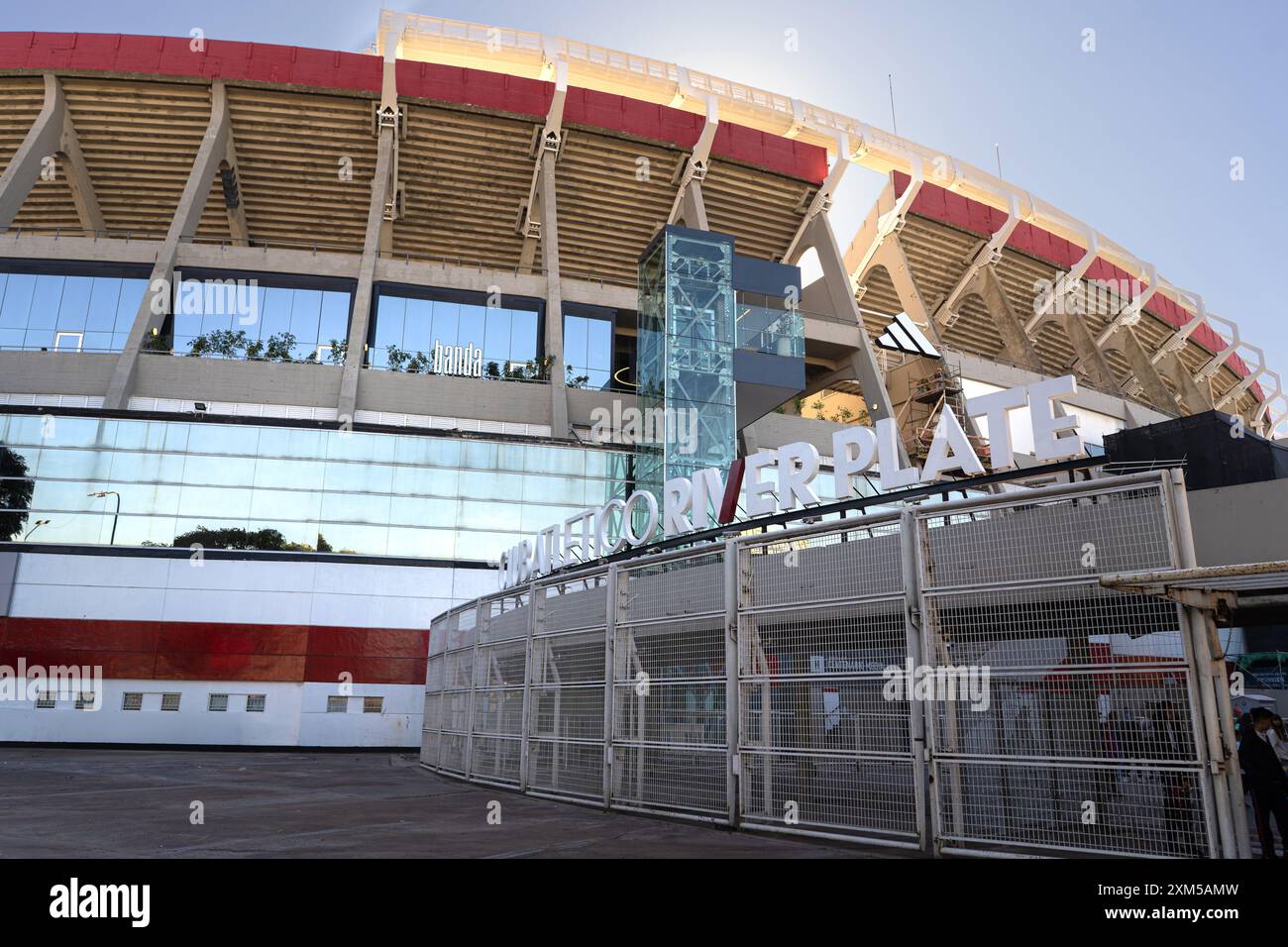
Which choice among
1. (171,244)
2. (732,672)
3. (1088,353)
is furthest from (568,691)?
(1088,353)

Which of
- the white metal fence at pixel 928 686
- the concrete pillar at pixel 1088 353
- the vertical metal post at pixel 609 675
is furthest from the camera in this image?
the concrete pillar at pixel 1088 353

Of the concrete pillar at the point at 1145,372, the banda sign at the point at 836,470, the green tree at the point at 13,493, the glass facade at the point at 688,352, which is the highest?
the concrete pillar at the point at 1145,372

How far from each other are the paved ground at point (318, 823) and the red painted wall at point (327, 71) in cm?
2505

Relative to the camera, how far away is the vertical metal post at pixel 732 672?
838cm

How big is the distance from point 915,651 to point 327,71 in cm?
3153

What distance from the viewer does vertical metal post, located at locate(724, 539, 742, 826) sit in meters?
8.38

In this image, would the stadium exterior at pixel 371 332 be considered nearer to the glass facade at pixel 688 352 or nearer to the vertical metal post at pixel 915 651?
the glass facade at pixel 688 352

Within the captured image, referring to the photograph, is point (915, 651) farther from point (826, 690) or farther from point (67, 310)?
point (67, 310)

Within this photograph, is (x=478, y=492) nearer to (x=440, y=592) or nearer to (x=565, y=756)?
(x=440, y=592)

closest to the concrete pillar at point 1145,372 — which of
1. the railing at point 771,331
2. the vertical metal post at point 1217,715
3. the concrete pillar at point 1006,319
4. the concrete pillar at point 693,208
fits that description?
the concrete pillar at point 1006,319

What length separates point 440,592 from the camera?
1045 inches

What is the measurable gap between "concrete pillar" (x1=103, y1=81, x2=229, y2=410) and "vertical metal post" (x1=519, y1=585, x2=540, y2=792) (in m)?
21.4

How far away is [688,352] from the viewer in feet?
87.6

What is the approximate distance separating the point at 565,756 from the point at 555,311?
22133mm
